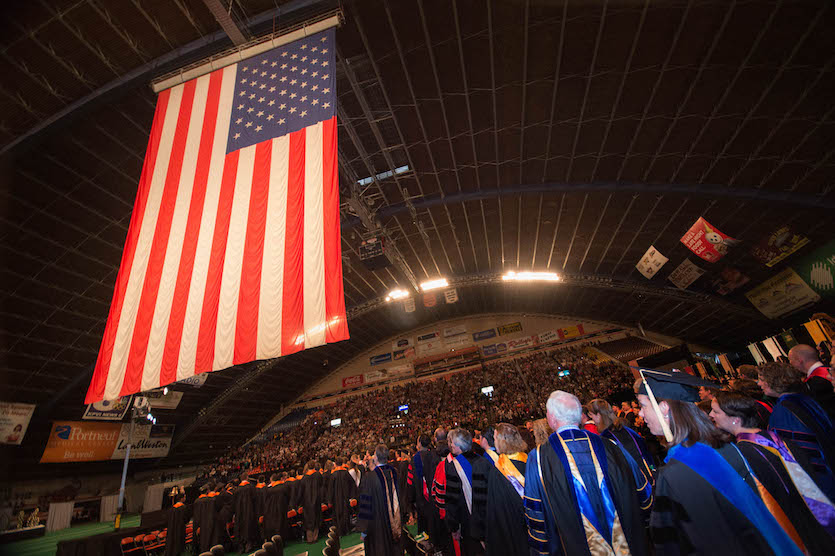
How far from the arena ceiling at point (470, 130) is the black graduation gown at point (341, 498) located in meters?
8.57

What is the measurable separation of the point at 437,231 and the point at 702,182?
10.3m

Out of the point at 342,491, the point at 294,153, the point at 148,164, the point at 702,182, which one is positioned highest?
the point at 702,182

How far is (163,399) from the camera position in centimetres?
1856

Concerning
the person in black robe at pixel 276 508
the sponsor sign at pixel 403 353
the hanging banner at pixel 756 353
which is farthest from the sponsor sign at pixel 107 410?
the hanging banner at pixel 756 353

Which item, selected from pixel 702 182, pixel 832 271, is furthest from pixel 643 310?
pixel 702 182

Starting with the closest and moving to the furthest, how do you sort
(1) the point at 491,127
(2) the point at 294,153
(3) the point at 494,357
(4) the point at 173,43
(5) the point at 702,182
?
(2) the point at 294,153, (4) the point at 173,43, (1) the point at 491,127, (5) the point at 702,182, (3) the point at 494,357

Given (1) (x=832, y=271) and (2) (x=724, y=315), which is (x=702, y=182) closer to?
(1) (x=832, y=271)

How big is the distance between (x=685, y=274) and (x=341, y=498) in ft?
56.9

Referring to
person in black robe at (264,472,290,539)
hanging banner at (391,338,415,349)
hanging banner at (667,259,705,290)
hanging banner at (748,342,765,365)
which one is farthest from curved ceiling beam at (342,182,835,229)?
hanging banner at (391,338,415,349)

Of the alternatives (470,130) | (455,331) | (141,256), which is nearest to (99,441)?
(141,256)

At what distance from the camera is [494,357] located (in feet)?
87.6

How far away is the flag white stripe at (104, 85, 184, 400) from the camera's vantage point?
5430 mm

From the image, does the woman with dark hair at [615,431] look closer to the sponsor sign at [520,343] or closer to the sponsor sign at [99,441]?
the sponsor sign at [99,441]

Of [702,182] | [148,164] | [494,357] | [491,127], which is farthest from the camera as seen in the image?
[494,357]
